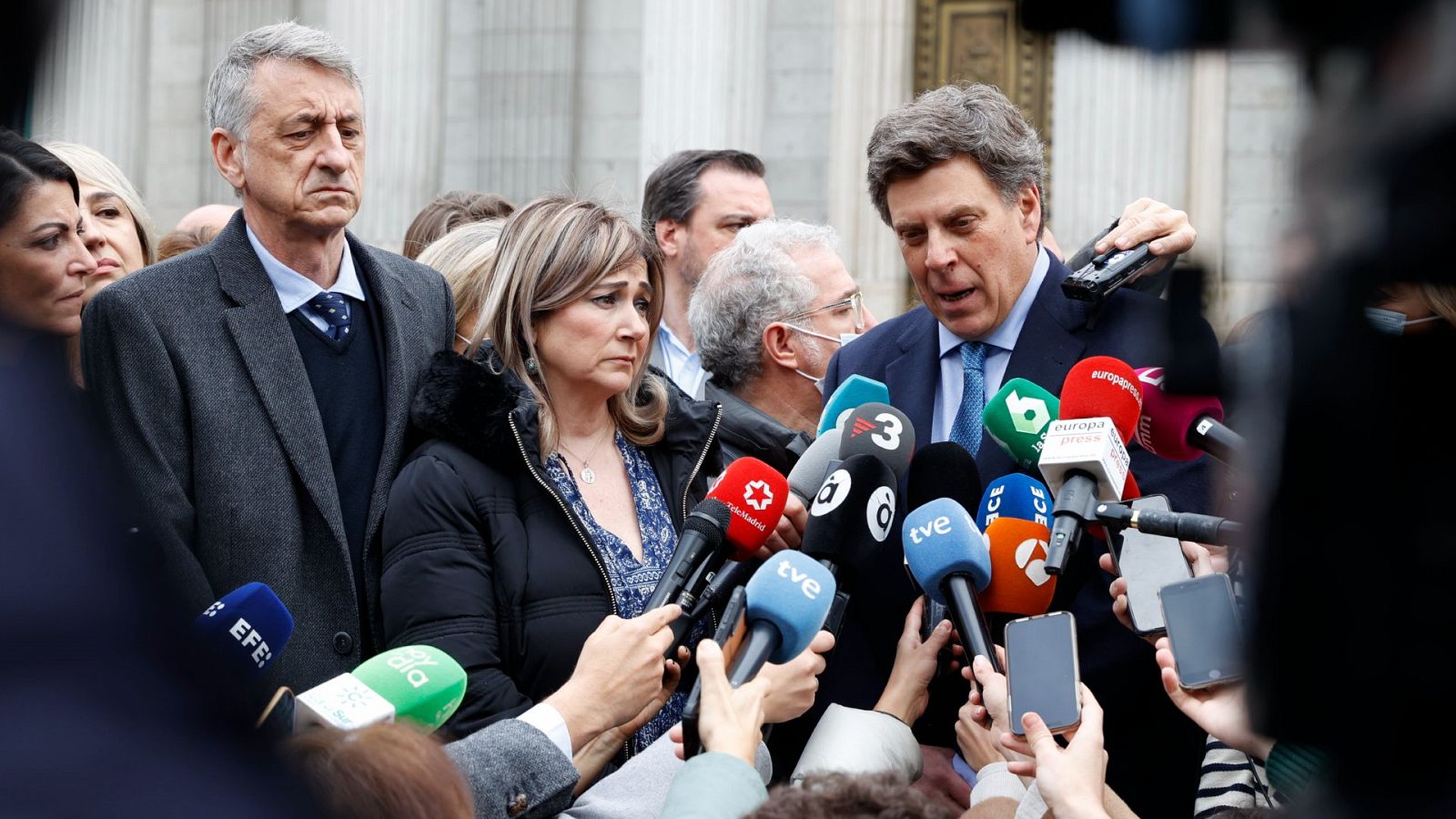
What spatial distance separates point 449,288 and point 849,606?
1.25 m

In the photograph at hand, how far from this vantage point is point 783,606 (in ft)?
8.86

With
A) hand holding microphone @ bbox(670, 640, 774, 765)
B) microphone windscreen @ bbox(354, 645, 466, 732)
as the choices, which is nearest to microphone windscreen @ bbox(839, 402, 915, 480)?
hand holding microphone @ bbox(670, 640, 774, 765)

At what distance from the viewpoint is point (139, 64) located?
12.7 m

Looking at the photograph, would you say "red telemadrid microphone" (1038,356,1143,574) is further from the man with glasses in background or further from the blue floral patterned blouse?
the man with glasses in background

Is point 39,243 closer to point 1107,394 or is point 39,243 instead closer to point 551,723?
point 551,723

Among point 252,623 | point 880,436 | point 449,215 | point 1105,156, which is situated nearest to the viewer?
point 252,623

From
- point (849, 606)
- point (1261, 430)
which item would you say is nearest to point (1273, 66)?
point (1261, 430)

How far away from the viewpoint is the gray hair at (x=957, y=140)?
3604mm

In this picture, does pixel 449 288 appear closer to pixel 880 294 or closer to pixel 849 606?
pixel 849 606

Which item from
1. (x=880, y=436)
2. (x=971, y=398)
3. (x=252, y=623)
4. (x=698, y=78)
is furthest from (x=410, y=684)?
(x=698, y=78)

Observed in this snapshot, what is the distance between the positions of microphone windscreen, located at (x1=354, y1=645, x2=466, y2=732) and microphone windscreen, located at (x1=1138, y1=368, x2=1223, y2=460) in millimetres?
1225

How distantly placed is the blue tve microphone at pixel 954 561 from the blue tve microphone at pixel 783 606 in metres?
0.20

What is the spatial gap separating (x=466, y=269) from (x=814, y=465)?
1370mm

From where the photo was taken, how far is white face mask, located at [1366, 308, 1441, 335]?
3.22ft
